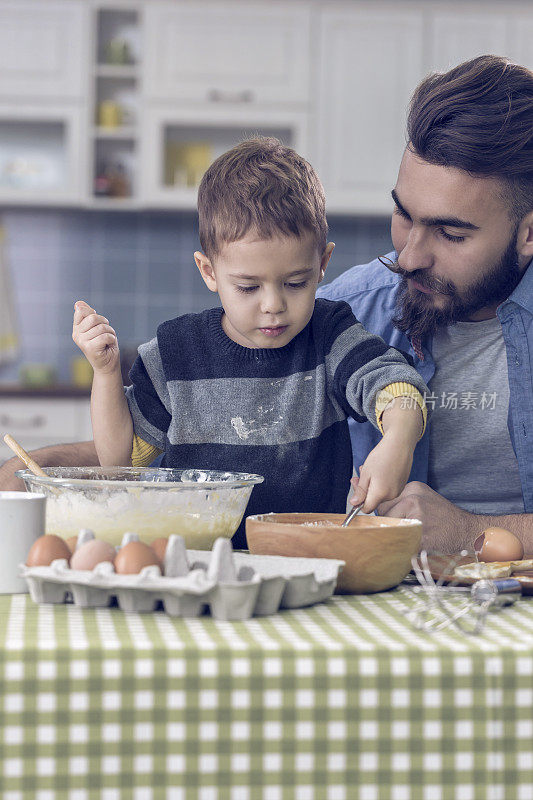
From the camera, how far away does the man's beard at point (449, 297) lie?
60.3 inches

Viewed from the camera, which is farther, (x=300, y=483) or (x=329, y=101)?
(x=329, y=101)

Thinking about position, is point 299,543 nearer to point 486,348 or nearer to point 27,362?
point 486,348

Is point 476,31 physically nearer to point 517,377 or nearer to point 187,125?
point 187,125

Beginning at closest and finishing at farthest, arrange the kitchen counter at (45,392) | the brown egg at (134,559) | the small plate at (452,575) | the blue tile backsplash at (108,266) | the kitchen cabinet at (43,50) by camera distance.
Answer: the brown egg at (134,559) < the small plate at (452,575) < the kitchen counter at (45,392) < the kitchen cabinet at (43,50) < the blue tile backsplash at (108,266)

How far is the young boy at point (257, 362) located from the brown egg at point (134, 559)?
0.44 m

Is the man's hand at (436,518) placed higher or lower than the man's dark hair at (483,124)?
lower

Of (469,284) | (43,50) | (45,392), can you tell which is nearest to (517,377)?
(469,284)

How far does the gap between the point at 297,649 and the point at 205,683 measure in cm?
6

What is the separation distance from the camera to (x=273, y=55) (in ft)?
12.0

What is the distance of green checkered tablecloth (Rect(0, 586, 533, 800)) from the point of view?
0.59 m

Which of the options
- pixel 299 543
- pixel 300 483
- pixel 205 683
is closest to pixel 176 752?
pixel 205 683

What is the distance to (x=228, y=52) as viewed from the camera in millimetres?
3648

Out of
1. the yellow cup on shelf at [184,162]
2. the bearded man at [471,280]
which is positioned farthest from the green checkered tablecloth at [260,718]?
the yellow cup on shelf at [184,162]

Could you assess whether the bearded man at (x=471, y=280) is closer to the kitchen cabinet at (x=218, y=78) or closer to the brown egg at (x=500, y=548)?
the brown egg at (x=500, y=548)
